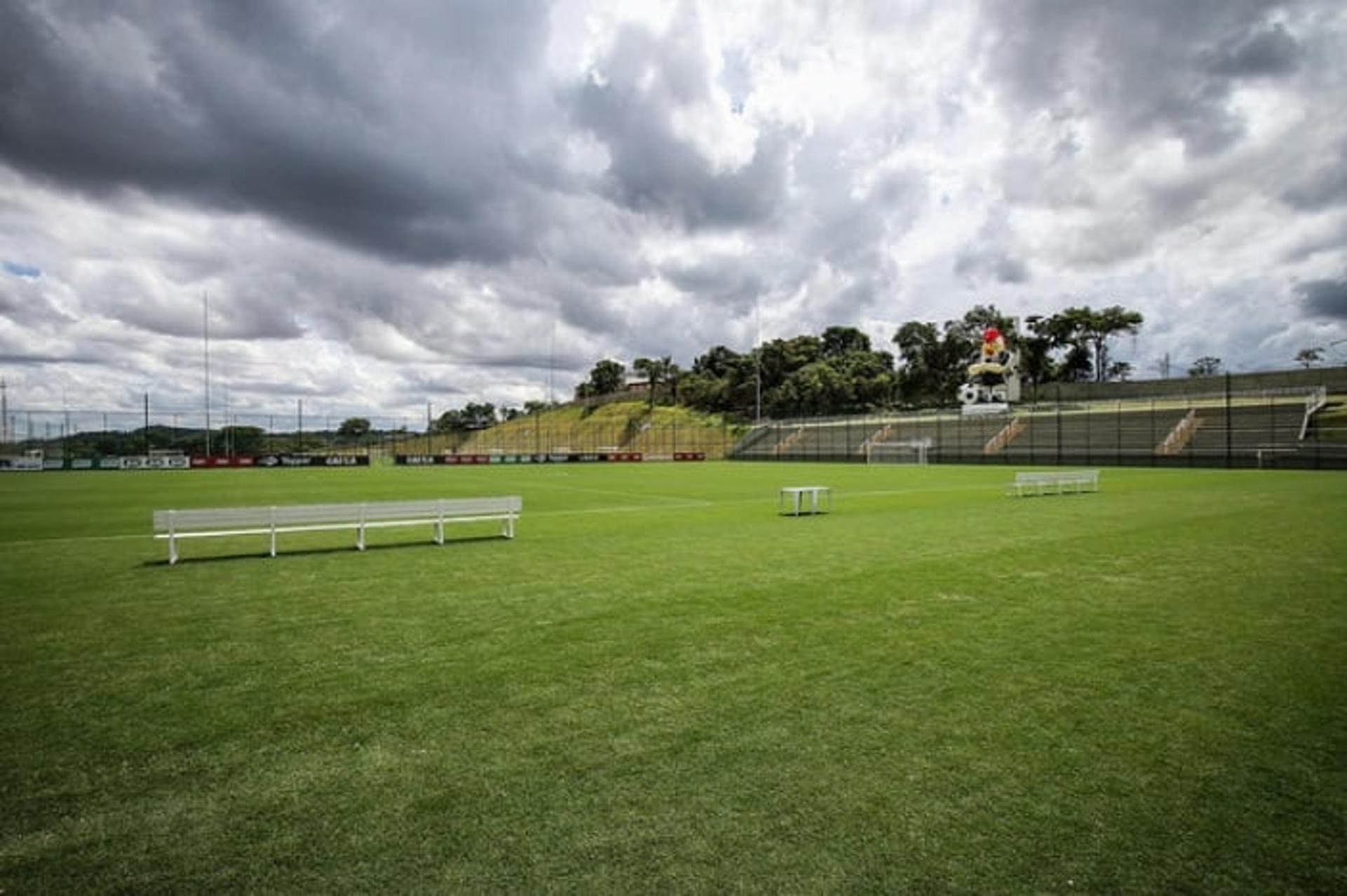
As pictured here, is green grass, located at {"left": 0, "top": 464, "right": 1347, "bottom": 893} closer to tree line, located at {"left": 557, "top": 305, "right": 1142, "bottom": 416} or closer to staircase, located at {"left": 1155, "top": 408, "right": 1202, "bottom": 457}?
staircase, located at {"left": 1155, "top": 408, "right": 1202, "bottom": 457}

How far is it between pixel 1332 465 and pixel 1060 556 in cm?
3607

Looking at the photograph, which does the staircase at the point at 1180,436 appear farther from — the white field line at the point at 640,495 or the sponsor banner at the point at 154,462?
the sponsor banner at the point at 154,462

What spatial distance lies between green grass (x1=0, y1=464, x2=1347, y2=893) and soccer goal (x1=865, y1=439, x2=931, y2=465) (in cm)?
4708

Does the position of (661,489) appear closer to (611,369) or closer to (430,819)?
(430,819)

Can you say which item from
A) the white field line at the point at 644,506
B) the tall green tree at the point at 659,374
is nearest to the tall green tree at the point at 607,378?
the tall green tree at the point at 659,374

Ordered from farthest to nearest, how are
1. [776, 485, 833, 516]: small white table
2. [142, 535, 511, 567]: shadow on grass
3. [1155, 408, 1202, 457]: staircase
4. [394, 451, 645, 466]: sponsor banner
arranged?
1. [394, 451, 645, 466]: sponsor banner
2. [1155, 408, 1202, 457]: staircase
3. [776, 485, 833, 516]: small white table
4. [142, 535, 511, 567]: shadow on grass

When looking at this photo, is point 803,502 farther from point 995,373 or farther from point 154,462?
point 995,373

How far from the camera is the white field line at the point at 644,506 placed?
12953 millimetres

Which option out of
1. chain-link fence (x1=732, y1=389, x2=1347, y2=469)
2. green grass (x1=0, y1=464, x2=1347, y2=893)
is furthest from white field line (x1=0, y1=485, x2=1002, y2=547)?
chain-link fence (x1=732, y1=389, x2=1347, y2=469)

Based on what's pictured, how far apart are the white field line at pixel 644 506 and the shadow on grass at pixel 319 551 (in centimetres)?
302

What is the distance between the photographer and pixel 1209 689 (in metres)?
4.79

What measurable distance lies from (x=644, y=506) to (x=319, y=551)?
9.49 m

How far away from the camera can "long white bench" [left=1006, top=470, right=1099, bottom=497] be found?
67.7 feet

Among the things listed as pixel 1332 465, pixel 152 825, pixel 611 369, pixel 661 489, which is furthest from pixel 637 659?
pixel 611 369
